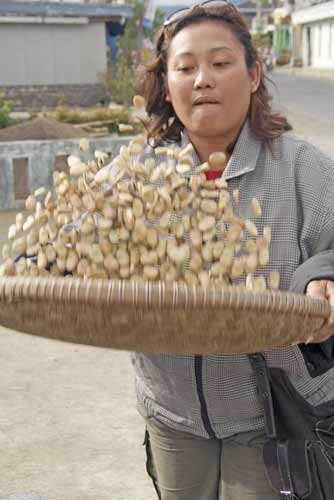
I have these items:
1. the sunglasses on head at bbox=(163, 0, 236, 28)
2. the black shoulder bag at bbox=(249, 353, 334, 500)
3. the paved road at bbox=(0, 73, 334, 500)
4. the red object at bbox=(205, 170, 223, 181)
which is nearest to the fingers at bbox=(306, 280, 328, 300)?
the black shoulder bag at bbox=(249, 353, 334, 500)

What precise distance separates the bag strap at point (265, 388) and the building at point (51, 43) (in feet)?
63.8

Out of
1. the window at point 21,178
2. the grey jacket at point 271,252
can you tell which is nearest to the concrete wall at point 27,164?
the window at point 21,178

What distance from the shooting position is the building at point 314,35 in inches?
1820

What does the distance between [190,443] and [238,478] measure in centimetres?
12

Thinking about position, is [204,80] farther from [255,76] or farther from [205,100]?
[255,76]

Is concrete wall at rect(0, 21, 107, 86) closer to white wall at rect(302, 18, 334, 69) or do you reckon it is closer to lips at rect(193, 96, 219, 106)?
lips at rect(193, 96, 219, 106)

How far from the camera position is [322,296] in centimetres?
143

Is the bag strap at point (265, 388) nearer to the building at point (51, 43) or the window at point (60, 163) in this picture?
the window at point (60, 163)

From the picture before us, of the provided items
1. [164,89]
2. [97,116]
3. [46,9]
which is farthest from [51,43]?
[164,89]

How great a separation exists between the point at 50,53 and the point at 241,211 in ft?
65.0

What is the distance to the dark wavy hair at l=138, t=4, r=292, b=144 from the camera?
5.47 ft

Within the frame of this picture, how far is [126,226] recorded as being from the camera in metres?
1.50

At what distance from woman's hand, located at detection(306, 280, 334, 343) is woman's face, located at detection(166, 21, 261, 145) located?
1.27ft

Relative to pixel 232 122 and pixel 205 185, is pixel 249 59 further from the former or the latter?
pixel 205 185
